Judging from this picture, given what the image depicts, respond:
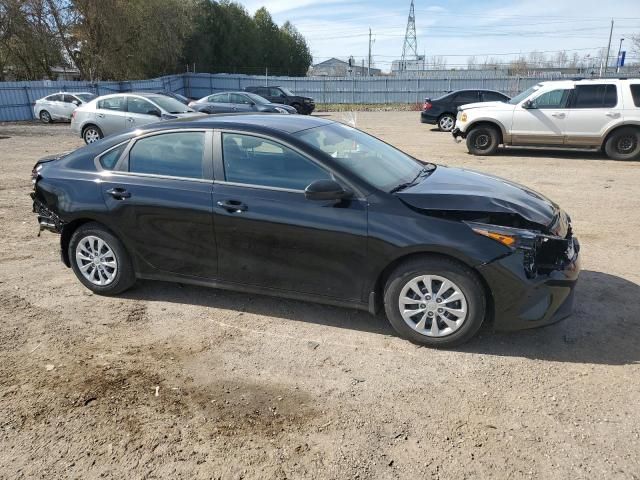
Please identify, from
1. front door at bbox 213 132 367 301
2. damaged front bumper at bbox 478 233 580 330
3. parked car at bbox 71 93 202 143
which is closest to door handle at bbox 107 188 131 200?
front door at bbox 213 132 367 301

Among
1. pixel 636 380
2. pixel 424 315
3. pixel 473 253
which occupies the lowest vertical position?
pixel 636 380

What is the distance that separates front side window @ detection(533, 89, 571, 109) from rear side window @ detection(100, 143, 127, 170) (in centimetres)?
1055

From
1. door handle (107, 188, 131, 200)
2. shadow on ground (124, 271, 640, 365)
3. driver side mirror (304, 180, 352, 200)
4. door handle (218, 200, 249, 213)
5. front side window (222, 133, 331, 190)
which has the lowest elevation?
shadow on ground (124, 271, 640, 365)

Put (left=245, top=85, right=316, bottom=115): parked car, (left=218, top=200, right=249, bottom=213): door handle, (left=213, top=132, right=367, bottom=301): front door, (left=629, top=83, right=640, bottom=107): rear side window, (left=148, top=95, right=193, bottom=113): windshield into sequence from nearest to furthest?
(left=213, top=132, right=367, bottom=301): front door → (left=218, top=200, right=249, bottom=213): door handle → (left=629, top=83, right=640, bottom=107): rear side window → (left=148, top=95, right=193, bottom=113): windshield → (left=245, top=85, right=316, bottom=115): parked car

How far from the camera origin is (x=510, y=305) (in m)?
3.56

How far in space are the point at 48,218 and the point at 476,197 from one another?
3.94 metres

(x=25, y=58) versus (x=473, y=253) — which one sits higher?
(x=25, y=58)

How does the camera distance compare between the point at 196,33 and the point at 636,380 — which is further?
the point at 196,33

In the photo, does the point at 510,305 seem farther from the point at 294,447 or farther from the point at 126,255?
the point at 126,255

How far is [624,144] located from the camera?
11930 millimetres

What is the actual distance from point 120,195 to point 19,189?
6266 millimetres

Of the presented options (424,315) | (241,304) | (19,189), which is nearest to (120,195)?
(241,304)

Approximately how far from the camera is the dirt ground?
2703 millimetres

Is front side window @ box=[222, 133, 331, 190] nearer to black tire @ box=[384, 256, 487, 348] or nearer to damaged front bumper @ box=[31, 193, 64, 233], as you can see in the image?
black tire @ box=[384, 256, 487, 348]
